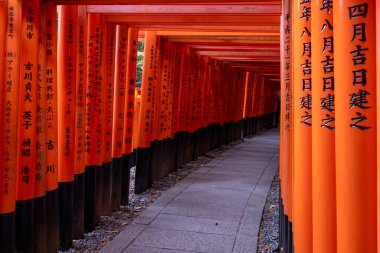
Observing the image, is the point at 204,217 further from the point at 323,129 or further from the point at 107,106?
the point at 323,129

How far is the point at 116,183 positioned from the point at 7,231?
297 centimetres

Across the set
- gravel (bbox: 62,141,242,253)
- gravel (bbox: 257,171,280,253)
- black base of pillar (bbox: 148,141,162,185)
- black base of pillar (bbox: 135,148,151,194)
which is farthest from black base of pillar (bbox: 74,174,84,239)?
black base of pillar (bbox: 148,141,162,185)

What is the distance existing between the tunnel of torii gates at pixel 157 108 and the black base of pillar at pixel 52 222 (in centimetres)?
1

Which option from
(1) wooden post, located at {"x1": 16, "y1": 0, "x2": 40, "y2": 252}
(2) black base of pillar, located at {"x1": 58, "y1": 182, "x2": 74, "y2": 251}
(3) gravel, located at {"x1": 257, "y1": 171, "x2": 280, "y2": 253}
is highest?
(1) wooden post, located at {"x1": 16, "y1": 0, "x2": 40, "y2": 252}

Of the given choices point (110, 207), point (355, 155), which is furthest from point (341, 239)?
point (110, 207)

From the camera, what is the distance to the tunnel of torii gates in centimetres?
169

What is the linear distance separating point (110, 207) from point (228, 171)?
4627 millimetres

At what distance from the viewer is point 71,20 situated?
5254 mm

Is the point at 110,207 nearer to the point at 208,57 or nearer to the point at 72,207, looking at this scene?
the point at 72,207

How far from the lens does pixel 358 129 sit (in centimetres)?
167

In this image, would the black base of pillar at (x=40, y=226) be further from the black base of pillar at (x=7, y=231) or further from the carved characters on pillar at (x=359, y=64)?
the carved characters on pillar at (x=359, y=64)

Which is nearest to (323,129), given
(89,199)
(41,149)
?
(41,149)

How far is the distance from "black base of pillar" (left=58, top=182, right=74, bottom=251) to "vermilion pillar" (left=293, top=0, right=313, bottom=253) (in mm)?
3549

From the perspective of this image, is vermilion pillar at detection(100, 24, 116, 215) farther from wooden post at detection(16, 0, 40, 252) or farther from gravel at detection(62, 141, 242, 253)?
wooden post at detection(16, 0, 40, 252)
